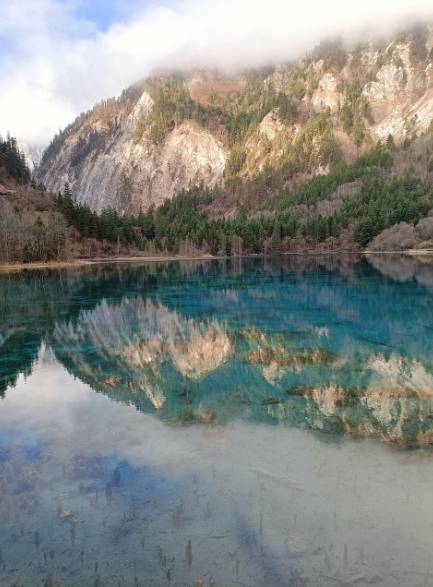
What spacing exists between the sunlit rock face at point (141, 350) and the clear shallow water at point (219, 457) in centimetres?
12

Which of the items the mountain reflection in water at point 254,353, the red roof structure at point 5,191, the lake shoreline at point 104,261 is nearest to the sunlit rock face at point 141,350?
the mountain reflection in water at point 254,353

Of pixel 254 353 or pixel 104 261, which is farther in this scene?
pixel 104 261

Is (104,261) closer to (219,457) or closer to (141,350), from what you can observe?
(141,350)

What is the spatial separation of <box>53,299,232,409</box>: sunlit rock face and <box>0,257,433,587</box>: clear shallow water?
0.12 meters

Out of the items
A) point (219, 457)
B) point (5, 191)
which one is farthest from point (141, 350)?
point (5, 191)

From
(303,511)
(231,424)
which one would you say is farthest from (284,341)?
(303,511)

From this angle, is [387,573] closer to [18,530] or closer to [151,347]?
[18,530]

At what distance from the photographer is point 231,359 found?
1948 centimetres

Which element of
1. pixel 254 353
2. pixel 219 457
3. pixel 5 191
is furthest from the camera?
pixel 5 191

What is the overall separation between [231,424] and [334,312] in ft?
62.6

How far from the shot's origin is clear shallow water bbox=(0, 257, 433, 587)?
724 centimetres

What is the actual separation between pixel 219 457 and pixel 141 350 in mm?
11342

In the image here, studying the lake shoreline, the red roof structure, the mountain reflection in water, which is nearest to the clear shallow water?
the mountain reflection in water

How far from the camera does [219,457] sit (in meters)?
10.8
